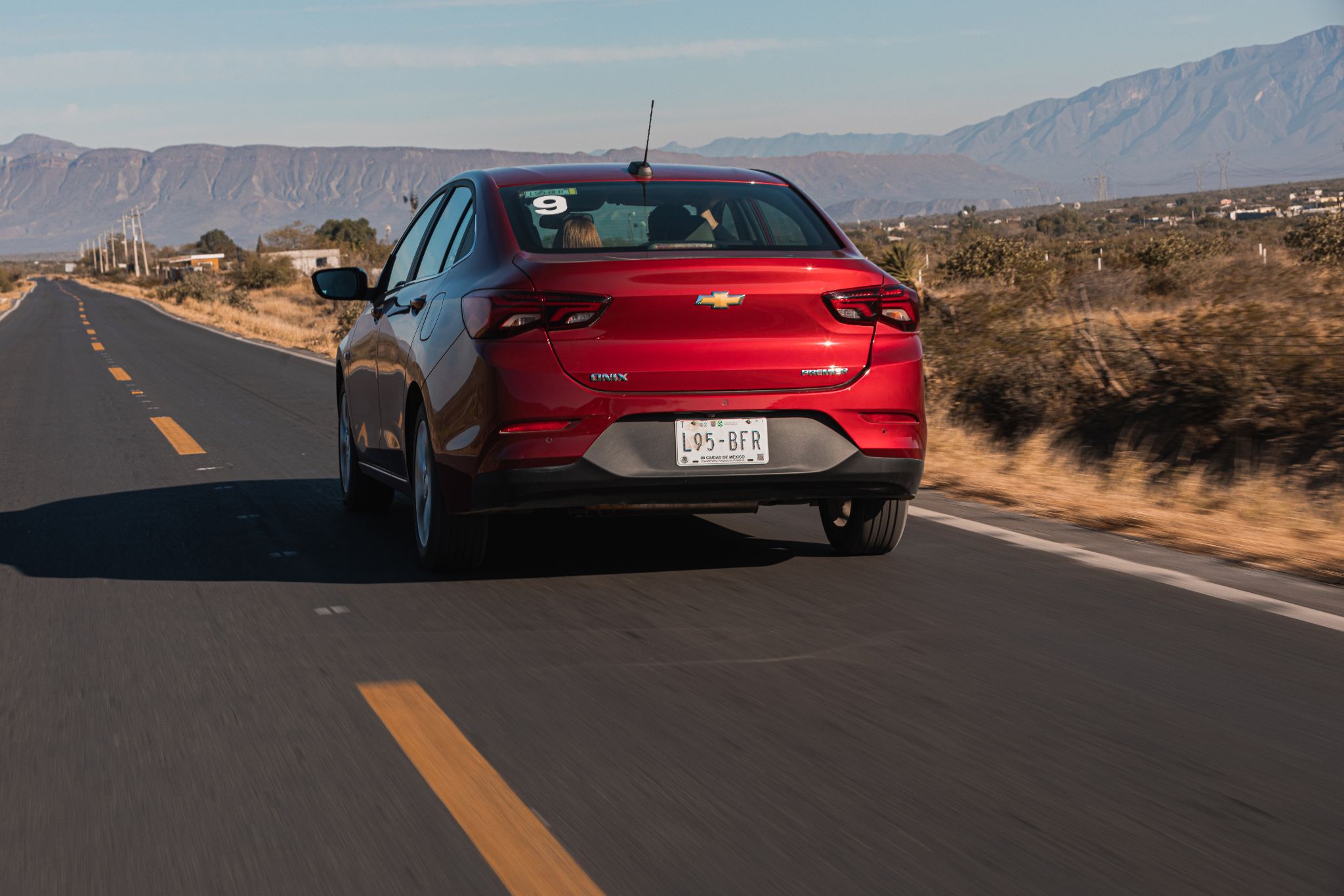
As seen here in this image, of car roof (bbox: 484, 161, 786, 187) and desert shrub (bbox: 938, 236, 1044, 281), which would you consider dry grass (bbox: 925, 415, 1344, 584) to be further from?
desert shrub (bbox: 938, 236, 1044, 281)

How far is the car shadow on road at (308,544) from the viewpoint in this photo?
6535 millimetres

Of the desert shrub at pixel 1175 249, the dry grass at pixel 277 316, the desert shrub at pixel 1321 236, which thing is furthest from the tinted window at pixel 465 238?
the desert shrub at pixel 1175 249

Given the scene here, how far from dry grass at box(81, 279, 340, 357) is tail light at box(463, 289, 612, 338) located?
64.2ft

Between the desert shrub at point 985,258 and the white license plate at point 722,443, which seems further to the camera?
the desert shrub at point 985,258

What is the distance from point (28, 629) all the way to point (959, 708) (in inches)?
139

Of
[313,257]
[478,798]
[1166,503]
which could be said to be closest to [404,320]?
[478,798]

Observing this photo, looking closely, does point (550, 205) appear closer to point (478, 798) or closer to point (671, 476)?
point (671, 476)

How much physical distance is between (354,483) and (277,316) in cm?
5660

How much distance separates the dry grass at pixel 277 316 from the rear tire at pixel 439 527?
18583 millimetres

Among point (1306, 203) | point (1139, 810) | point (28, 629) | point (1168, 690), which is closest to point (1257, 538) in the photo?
point (1168, 690)

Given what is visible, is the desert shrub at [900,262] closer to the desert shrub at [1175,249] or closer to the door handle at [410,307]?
the desert shrub at [1175,249]

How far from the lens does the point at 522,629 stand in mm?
5320

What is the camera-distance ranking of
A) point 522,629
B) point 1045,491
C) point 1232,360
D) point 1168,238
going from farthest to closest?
point 1168,238 < point 1232,360 < point 1045,491 < point 522,629

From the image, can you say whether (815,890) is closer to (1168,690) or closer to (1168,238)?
(1168,690)
